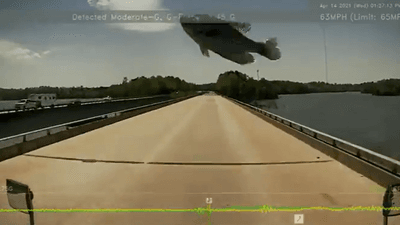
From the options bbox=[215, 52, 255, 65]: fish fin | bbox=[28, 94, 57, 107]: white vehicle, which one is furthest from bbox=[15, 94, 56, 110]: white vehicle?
bbox=[215, 52, 255, 65]: fish fin

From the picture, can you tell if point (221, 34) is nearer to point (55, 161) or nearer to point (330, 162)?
point (330, 162)

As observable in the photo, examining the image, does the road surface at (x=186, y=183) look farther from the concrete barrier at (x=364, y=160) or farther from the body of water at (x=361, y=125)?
the body of water at (x=361, y=125)

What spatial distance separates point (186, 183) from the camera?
659cm

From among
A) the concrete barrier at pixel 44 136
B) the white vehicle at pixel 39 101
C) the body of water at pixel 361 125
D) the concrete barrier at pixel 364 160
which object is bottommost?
the body of water at pixel 361 125

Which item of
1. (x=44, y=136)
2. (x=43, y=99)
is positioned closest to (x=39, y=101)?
(x=43, y=99)

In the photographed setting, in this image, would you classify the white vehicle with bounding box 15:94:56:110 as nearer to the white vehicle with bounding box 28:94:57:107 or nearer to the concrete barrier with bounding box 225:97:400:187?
the white vehicle with bounding box 28:94:57:107

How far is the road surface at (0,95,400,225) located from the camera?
14.4 ft

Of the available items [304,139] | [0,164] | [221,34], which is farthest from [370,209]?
[304,139]

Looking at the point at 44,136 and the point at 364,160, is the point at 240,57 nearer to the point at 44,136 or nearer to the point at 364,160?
the point at 364,160

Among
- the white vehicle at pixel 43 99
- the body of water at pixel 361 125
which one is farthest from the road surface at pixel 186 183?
the white vehicle at pixel 43 99

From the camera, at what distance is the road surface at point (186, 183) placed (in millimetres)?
4383

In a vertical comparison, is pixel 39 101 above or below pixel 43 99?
below

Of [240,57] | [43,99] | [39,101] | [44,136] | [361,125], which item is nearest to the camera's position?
[240,57]

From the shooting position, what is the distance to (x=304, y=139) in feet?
44.9
